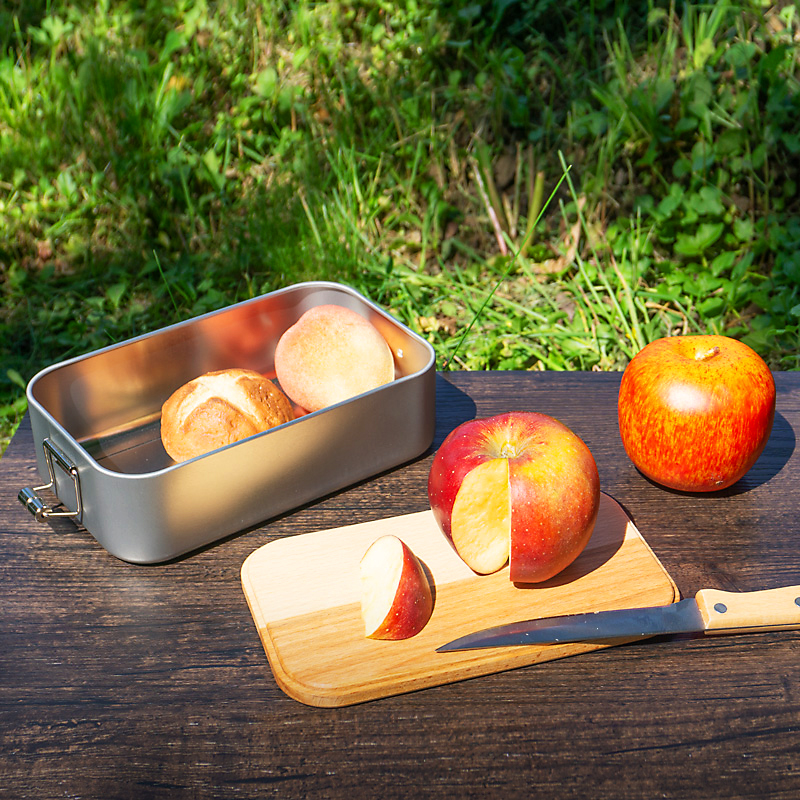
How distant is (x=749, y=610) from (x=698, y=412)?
0.24m

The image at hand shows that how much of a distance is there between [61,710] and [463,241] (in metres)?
2.27

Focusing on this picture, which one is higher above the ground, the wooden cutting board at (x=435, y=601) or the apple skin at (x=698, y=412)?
the apple skin at (x=698, y=412)

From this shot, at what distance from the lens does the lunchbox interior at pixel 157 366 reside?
106 centimetres

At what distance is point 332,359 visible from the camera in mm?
1101

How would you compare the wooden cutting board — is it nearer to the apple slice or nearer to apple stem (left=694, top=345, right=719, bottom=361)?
the apple slice

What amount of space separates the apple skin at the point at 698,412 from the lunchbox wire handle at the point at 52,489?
669mm

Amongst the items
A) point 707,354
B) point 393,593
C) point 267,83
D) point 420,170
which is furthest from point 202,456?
point 267,83

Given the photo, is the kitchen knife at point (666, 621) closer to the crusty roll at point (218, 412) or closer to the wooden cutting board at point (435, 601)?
the wooden cutting board at point (435, 601)

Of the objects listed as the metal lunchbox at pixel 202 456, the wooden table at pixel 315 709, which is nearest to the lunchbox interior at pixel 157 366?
the metal lunchbox at pixel 202 456

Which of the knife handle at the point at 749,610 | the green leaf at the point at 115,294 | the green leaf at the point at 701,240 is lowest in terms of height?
the green leaf at the point at 115,294

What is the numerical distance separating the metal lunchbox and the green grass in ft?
4.00

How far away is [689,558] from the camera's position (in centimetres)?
99

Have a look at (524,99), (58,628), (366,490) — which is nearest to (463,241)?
(524,99)

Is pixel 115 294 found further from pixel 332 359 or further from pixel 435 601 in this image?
pixel 435 601
